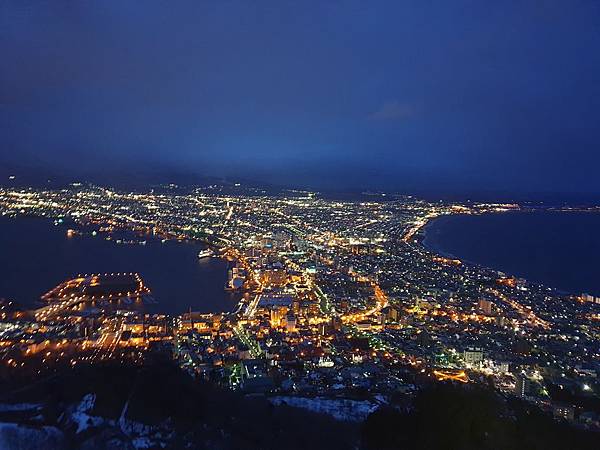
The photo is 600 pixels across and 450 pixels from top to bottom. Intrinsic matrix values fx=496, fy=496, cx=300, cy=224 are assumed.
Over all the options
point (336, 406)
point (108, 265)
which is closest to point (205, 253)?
point (108, 265)

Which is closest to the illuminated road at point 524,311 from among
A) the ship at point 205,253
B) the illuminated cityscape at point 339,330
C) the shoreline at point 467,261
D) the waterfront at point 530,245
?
the illuminated cityscape at point 339,330

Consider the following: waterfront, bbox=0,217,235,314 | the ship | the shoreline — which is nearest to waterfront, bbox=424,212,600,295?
the shoreline

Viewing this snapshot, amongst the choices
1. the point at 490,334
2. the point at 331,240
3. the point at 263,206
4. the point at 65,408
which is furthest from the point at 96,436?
the point at 263,206

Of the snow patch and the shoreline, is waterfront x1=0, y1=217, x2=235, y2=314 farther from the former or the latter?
the shoreline

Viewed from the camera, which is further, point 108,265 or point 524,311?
point 108,265

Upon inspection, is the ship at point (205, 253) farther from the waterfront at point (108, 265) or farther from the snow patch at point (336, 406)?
the snow patch at point (336, 406)

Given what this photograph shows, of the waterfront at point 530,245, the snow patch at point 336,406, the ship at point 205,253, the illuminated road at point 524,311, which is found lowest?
the waterfront at point 530,245

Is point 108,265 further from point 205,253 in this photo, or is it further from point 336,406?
point 336,406
